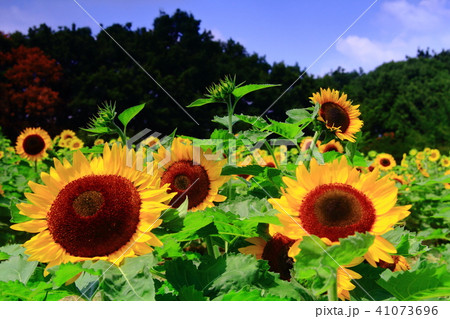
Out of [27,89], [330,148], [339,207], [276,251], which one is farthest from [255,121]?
[27,89]

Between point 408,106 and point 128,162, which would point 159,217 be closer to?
point 128,162

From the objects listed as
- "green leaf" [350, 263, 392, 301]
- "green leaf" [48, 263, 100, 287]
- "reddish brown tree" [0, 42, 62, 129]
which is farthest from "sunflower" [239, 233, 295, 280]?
"reddish brown tree" [0, 42, 62, 129]

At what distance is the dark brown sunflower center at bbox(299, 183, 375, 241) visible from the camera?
3.47 feet

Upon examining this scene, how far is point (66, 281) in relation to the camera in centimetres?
104

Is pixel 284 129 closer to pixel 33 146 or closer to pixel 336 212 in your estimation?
pixel 336 212

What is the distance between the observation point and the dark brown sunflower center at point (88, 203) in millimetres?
1078

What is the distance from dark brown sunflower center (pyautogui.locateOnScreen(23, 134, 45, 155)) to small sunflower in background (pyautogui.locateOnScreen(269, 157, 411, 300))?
549 cm

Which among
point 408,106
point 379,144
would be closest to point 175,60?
point 379,144

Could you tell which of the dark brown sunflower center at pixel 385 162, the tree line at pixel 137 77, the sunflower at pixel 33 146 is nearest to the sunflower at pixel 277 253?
the sunflower at pixel 33 146

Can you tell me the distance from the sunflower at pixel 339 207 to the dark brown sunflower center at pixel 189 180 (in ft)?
1.62

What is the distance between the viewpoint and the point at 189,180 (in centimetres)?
158

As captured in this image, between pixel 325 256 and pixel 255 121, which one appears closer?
pixel 325 256

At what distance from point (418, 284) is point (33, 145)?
579cm

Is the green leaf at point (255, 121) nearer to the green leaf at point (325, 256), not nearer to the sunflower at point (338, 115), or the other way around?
the sunflower at point (338, 115)
